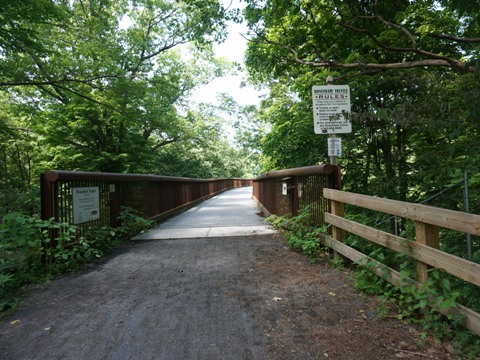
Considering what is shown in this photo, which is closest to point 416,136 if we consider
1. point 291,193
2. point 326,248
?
point 291,193

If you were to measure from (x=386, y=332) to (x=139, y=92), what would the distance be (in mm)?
13067

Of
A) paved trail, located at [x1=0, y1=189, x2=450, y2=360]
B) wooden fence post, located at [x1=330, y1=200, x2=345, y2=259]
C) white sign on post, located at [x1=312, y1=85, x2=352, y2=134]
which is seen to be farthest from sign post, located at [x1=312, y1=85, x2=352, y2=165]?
paved trail, located at [x1=0, y1=189, x2=450, y2=360]

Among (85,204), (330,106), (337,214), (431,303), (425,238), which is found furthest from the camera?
(85,204)

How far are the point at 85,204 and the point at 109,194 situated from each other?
926 millimetres

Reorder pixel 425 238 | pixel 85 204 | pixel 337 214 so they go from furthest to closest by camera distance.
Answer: pixel 85 204 → pixel 337 214 → pixel 425 238

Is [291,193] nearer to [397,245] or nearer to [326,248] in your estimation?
[326,248]

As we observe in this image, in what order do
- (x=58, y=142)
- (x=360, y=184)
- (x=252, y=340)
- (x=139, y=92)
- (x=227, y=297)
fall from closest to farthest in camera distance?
(x=252, y=340)
(x=227, y=297)
(x=360, y=184)
(x=139, y=92)
(x=58, y=142)

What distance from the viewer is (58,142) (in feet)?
52.7

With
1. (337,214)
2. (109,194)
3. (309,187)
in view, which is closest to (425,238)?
(337,214)

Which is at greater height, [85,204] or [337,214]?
[85,204]

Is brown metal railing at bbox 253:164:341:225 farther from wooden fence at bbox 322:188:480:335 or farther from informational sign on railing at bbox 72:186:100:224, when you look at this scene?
informational sign on railing at bbox 72:186:100:224

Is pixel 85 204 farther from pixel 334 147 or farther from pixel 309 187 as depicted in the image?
pixel 334 147

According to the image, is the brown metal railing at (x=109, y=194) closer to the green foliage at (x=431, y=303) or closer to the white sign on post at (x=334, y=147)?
the white sign on post at (x=334, y=147)

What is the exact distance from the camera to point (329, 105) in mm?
4660
